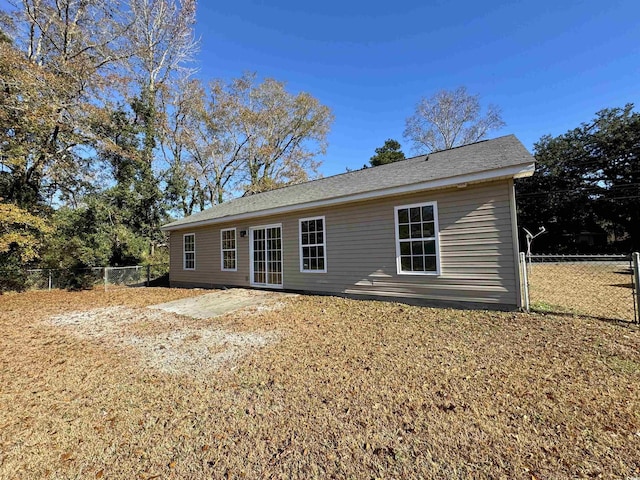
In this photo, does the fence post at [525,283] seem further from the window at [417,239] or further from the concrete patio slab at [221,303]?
the concrete patio slab at [221,303]

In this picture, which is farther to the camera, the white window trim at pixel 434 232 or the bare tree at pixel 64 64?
the bare tree at pixel 64 64

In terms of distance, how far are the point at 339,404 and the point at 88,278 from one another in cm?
1386

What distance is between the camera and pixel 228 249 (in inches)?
424

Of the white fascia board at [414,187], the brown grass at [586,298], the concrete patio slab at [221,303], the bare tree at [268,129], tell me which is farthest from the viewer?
the bare tree at [268,129]

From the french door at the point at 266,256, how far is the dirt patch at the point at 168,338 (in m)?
3.37

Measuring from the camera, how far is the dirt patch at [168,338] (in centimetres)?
397

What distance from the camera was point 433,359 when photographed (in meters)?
3.79

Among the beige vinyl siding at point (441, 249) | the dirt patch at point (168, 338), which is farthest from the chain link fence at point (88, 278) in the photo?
the beige vinyl siding at point (441, 249)

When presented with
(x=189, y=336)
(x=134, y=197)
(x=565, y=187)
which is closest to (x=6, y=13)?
(x=134, y=197)

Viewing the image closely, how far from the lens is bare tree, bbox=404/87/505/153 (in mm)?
24281

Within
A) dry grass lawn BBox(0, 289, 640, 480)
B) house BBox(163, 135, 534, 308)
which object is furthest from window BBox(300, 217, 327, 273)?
dry grass lawn BBox(0, 289, 640, 480)

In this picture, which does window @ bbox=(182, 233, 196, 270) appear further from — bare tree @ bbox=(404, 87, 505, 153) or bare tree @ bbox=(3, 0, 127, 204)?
bare tree @ bbox=(404, 87, 505, 153)

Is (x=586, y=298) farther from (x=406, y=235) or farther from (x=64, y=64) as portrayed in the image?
(x=64, y=64)

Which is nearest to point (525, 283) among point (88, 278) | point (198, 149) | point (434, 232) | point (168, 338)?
point (434, 232)
